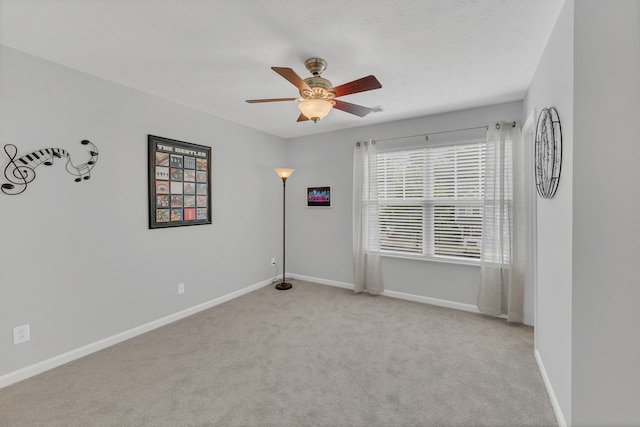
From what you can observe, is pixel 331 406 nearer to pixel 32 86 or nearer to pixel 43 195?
pixel 43 195

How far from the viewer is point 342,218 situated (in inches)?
175

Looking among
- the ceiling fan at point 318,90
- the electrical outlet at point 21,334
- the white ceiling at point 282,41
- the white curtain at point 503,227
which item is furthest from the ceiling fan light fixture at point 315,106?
the electrical outlet at point 21,334

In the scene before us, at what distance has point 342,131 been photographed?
4.39 meters

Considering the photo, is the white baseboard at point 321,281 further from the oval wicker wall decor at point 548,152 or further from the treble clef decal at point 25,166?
the treble clef decal at point 25,166

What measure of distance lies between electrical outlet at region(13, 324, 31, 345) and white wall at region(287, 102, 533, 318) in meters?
3.29

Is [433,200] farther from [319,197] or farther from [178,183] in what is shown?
[178,183]

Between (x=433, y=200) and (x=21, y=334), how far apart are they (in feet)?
13.8

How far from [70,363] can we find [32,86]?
2272mm

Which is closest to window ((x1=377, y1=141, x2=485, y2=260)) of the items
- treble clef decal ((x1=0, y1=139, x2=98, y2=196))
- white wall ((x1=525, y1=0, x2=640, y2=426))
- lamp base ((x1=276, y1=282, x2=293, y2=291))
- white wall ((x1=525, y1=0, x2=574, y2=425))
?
white wall ((x1=525, y1=0, x2=574, y2=425))

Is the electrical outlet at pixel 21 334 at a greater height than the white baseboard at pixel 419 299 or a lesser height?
greater

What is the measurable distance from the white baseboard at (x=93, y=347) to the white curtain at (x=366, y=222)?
1971mm

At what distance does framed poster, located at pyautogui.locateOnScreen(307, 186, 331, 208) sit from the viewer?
455cm

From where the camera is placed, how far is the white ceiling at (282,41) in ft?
5.52

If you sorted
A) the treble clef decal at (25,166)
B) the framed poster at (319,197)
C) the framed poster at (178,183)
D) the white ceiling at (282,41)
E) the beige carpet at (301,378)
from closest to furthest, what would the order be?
the white ceiling at (282,41)
the beige carpet at (301,378)
the treble clef decal at (25,166)
the framed poster at (178,183)
the framed poster at (319,197)
